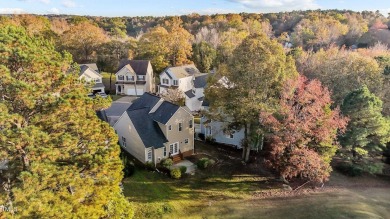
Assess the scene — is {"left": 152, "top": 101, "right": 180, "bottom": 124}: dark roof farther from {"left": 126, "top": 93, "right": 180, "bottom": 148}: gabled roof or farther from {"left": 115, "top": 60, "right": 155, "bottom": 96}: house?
{"left": 115, "top": 60, "right": 155, "bottom": 96}: house

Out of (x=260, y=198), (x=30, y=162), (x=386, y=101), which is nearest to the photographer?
(x=30, y=162)

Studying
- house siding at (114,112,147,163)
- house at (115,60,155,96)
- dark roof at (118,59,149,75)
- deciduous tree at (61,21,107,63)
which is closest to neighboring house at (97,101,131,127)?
house siding at (114,112,147,163)

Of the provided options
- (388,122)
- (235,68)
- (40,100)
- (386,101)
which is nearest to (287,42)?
(386,101)

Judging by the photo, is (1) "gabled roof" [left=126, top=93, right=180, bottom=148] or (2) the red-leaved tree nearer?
(2) the red-leaved tree

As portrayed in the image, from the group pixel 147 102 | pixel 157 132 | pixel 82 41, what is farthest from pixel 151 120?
pixel 82 41

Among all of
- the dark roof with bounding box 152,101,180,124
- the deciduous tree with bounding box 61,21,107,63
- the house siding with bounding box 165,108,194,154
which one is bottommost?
the house siding with bounding box 165,108,194,154

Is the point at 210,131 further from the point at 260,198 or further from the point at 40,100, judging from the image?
the point at 40,100
